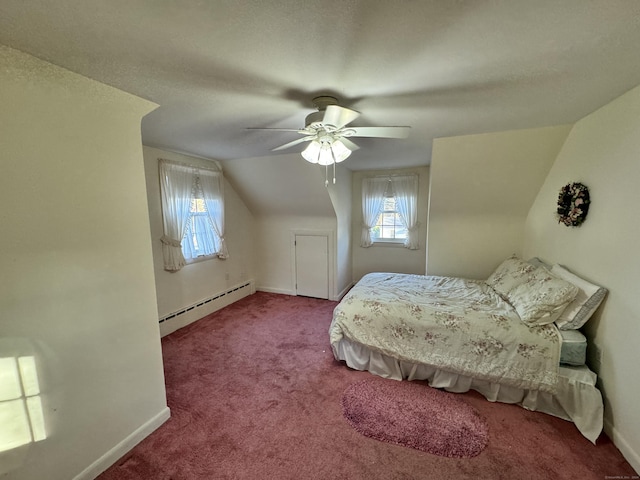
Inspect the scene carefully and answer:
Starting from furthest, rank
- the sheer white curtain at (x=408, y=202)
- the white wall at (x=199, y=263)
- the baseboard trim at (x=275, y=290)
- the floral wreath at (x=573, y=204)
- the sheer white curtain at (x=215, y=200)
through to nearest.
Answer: the baseboard trim at (x=275, y=290) → the sheer white curtain at (x=408, y=202) → the sheer white curtain at (x=215, y=200) → the white wall at (x=199, y=263) → the floral wreath at (x=573, y=204)

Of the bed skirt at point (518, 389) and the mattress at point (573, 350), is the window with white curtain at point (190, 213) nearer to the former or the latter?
the bed skirt at point (518, 389)

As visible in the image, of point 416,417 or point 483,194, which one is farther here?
point 483,194

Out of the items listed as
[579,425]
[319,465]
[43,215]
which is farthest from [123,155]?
[579,425]

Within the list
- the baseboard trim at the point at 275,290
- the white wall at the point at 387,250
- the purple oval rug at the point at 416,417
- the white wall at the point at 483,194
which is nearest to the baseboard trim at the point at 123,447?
the purple oval rug at the point at 416,417

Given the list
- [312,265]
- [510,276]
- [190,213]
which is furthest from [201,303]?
[510,276]

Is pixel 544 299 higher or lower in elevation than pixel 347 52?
lower

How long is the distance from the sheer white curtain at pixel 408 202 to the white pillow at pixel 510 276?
157 cm

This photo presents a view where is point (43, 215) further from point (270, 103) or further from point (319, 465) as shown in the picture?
point (319, 465)

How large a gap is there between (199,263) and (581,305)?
382 cm

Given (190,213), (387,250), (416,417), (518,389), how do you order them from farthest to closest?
1. (387,250)
2. (190,213)
3. (518,389)
4. (416,417)

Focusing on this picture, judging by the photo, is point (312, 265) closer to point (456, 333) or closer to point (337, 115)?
point (456, 333)

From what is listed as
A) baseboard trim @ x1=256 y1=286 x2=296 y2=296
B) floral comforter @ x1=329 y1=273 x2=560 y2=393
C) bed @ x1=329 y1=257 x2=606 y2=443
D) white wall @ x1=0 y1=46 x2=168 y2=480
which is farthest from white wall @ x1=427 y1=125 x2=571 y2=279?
white wall @ x1=0 y1=46 x2=168 y2=480

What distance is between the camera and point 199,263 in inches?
141

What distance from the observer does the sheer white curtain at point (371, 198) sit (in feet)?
14.7
